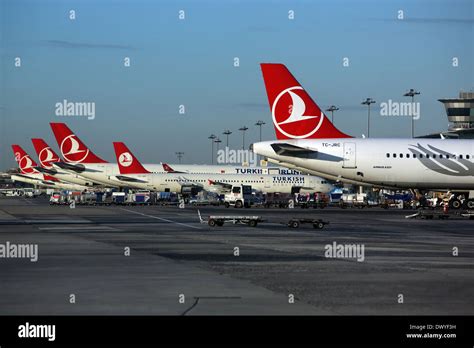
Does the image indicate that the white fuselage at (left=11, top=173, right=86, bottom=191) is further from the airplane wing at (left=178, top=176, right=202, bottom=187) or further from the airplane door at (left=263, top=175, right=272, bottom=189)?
the airplane door at (left=263, top=175, right=272, bottom=189)

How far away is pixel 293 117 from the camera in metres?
73.5

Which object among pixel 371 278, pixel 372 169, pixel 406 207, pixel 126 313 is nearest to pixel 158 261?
pixel 371 278

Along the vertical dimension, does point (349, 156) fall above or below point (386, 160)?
above

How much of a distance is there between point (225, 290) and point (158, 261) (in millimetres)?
8059

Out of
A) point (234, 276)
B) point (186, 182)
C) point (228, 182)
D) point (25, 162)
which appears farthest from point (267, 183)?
point (234, 276)

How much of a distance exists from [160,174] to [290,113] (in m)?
66.7

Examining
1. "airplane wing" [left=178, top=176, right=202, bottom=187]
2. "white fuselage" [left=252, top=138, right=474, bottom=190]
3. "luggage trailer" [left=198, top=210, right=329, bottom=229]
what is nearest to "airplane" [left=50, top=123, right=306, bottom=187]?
"airplane wing" [left=178, top=176, right=202, bottom=187]

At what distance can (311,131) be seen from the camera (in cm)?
7344

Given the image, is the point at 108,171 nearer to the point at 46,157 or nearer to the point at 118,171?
the point at 118,171

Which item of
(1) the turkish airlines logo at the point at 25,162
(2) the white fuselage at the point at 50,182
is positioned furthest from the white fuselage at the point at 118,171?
(1) the turkish airlines logo at the point at 25,162

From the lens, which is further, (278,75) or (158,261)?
(278,75)

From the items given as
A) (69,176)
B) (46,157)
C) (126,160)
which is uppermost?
(46,157)
